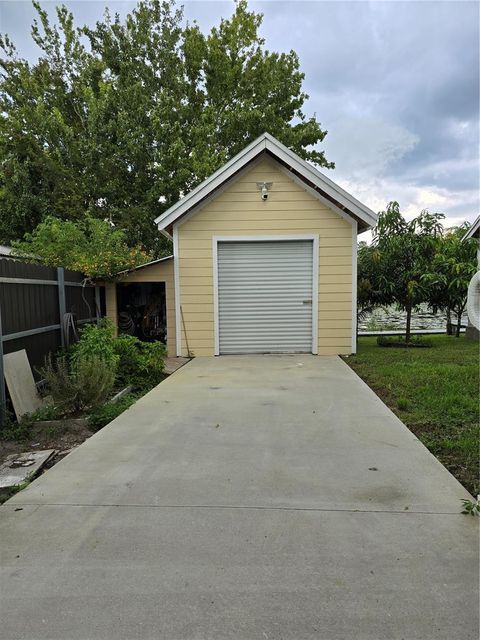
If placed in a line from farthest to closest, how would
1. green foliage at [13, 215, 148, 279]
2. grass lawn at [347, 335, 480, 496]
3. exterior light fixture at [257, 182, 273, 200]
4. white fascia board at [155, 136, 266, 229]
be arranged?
exterior light fixture at [257, 182, 273, 200]
white fascia board at [155, 136, 266, 229]
green foliage at [13, 215, 148, 279]
grass lawn at [347, 335, 480, 496]

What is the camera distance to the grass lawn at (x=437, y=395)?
12.1ft

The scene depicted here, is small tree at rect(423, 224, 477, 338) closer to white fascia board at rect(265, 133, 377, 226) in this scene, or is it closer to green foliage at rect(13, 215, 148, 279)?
white fascia board at rect(265, 133, 377, 226)

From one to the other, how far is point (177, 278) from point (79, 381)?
15.4ft

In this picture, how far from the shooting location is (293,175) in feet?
29.8

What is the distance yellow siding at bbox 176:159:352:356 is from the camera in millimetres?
9133

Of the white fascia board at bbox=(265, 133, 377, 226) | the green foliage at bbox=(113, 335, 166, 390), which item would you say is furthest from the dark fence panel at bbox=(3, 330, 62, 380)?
the white fascia board at bbox=(265, 133, 377, 226)

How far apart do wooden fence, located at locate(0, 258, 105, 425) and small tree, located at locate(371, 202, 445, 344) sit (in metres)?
7.47

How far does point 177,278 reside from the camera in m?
9.34

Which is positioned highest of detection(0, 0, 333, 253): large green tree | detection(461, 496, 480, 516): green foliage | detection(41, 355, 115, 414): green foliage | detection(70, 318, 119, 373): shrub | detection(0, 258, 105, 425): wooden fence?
detection(0, 0, 333, 253): large green tree

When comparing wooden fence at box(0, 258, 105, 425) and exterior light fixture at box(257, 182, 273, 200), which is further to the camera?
exterior light fixture at box(257, 182, 273, 200)

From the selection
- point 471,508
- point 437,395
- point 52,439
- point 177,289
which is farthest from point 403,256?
point 52,439

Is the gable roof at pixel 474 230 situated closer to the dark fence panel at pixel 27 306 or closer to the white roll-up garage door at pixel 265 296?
the white roll-up garage door at pixel 265 296

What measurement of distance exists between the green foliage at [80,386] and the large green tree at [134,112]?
1407cm

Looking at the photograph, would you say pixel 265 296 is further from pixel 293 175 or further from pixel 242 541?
pixel 242 541
